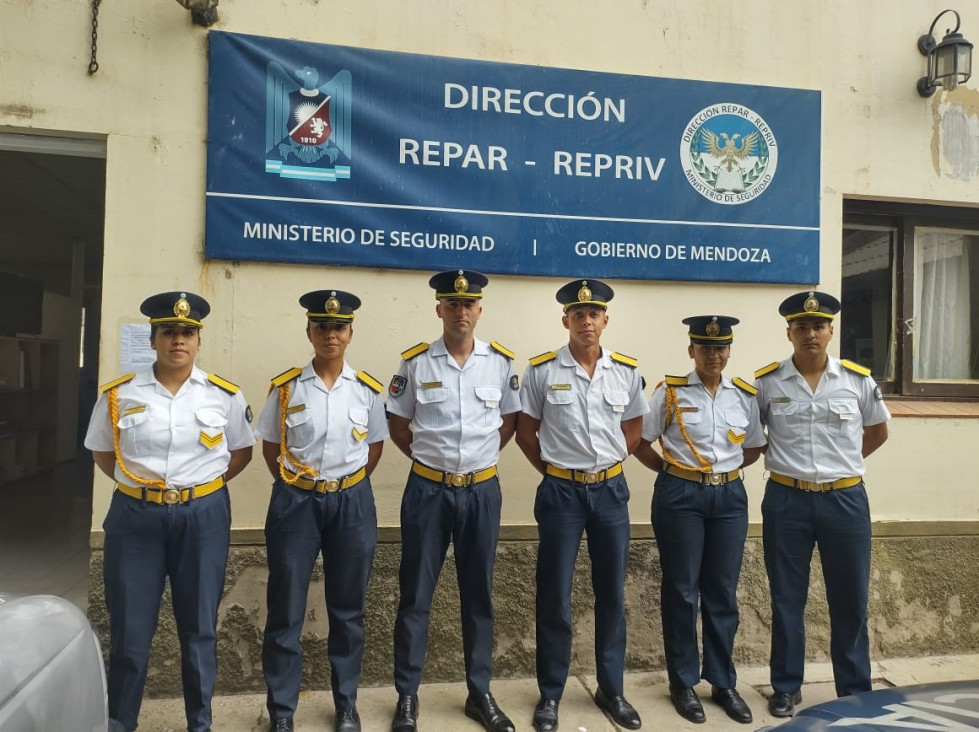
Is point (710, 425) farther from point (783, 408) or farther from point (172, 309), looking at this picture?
point (172, 309)

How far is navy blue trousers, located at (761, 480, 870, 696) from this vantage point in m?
3.24

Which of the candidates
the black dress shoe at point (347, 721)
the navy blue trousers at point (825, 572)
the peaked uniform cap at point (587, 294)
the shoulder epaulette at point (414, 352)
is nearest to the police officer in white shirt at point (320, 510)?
the black dress shoe at point (347, 721)

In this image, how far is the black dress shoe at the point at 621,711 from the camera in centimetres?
317

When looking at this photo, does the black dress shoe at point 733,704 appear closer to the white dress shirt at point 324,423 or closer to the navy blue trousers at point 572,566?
the navy blue trousers at point 572,566

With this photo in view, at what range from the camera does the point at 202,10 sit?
338 cm

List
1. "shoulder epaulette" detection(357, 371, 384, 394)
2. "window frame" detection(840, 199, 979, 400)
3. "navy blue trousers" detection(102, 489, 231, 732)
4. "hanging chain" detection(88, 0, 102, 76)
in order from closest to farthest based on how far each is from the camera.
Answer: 1. "navy blue trousers" detection(102, 489, 231, 732)
2. "shoulder epaulette" detection(357, 371, 384, 394)
3. "hanging chain" detection(88, 0, 102, 76)
4. "window frame" detection(840, 199, 979, 400)

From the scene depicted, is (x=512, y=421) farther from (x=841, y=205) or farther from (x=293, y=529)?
(x=841, y=205)

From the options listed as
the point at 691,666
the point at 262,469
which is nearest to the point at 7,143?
the point at 262,469

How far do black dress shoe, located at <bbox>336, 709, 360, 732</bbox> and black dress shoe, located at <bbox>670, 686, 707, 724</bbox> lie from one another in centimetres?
151

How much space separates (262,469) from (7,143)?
6.67ft

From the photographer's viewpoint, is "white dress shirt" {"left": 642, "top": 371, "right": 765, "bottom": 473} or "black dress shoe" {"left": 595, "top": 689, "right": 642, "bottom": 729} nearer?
"black dress shoe" {"left": 595, "top": 689, "right": 642, "bottom": 729}

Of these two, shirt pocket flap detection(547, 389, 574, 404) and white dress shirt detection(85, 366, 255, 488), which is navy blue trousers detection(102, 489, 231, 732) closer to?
white dress shirt detection(85, 366, 255, 488)

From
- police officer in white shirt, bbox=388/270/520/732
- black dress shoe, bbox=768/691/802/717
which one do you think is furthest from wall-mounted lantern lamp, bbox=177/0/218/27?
black dress shoe, bbox=768/691/802/717

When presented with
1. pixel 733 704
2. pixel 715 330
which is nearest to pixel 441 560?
pixel 733 704
